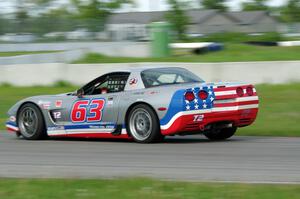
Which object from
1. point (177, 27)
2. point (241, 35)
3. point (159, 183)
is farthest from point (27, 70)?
point (177, 27)

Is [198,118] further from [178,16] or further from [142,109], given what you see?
[178,16]

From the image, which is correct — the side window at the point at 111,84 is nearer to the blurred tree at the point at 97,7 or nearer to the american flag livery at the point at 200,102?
the american flag livery at the point at 200,102

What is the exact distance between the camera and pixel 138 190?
727cm

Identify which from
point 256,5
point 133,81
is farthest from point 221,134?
point 256,5

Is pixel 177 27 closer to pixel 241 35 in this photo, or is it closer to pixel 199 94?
pixel 241 35

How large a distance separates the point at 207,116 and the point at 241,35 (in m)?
36.1

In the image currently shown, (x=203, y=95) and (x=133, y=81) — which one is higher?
(x=133, y=81)

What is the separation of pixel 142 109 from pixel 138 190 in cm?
452

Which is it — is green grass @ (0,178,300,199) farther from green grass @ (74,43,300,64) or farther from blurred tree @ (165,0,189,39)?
blurred tree @ (165,0,189,39)

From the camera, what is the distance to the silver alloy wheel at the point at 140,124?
11719mm

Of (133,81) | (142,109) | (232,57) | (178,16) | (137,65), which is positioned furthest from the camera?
(178,16)

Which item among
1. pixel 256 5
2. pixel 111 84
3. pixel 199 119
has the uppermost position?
pixel 256 5

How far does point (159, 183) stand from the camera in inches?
300

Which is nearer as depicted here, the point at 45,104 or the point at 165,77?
the point at 165,77
